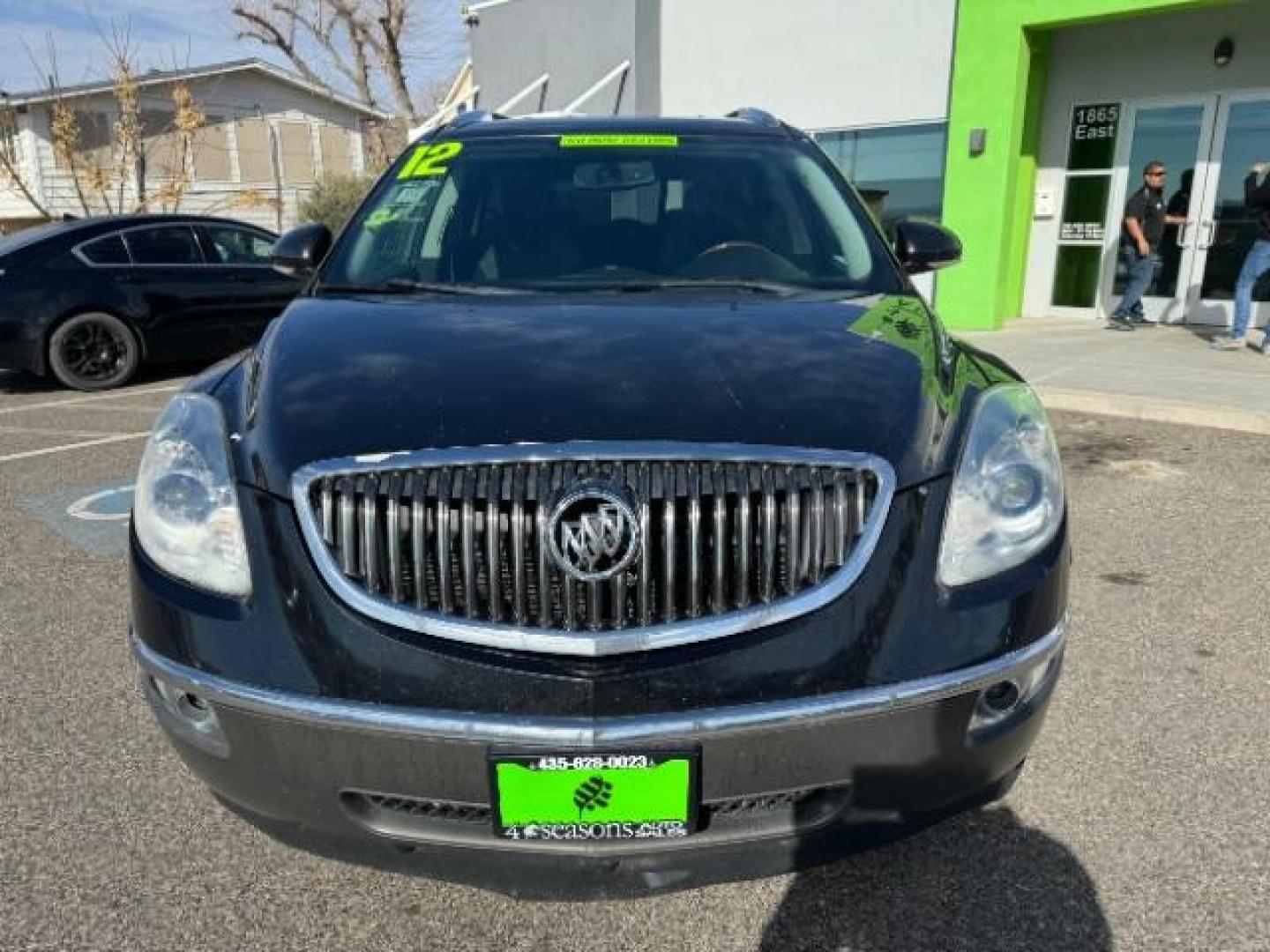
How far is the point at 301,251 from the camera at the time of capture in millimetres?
3047

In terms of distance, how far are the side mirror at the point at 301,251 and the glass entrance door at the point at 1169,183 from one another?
10044 millimetres

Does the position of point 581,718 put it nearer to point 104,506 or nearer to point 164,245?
point 104,506

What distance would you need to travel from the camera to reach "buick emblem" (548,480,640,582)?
1579 mm

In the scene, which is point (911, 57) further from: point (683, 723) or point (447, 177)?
point (683, 723)

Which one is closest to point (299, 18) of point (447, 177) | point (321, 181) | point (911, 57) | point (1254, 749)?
point (321, 181)

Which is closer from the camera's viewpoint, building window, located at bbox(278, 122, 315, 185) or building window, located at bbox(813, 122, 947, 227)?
building window, located at bbox(813, 122, 947, 227)

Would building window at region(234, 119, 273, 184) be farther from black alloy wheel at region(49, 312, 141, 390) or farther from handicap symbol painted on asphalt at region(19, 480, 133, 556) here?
handicap symbol painted on asphalt at region(19, 480, 133, 556)

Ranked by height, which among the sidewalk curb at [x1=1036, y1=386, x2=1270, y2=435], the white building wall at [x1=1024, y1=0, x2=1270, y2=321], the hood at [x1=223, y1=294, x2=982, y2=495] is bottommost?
the sidewalk curb at [x1=1036, y1=386, x2=1270, y2=435]

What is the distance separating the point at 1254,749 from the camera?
2.54 metres

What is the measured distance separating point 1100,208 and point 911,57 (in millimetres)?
2841

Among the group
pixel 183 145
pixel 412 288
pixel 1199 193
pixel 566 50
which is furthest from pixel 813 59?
pixel 183 145

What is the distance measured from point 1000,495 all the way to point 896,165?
35.4ft

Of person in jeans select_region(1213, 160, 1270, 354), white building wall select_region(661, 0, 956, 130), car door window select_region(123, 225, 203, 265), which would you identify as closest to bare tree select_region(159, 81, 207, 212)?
white building wall select_region(661, 0, 956, 130)

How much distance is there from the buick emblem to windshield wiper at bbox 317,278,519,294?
1098mm
